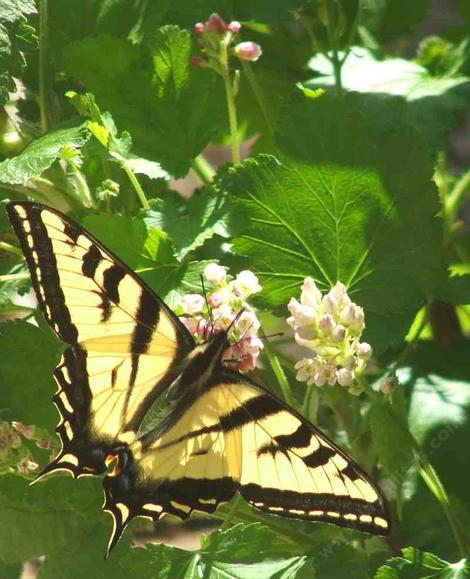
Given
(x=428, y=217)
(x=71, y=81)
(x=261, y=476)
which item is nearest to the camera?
(x=261, y=476)

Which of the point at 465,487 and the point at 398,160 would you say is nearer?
the point at 398,160

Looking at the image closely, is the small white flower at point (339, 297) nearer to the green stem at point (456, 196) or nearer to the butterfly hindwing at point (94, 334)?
the butterfly hindwing at point (94, 334)

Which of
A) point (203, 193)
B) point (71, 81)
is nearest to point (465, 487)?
point (203, 193)

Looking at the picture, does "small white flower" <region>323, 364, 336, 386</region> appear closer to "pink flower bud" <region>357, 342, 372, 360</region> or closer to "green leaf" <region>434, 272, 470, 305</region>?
"pink flower bud" <region>357, 342, 372, 360</region>

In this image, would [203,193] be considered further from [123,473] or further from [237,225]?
[123,473]

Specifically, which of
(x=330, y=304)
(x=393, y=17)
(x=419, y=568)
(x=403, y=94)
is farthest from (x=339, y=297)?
(x=393, y=17)

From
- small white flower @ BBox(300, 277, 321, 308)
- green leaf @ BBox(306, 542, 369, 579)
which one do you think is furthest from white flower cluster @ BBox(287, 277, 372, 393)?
green leaf @ BBox(306, 542, 369, 579)

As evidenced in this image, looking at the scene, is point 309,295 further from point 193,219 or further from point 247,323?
point 193,219
